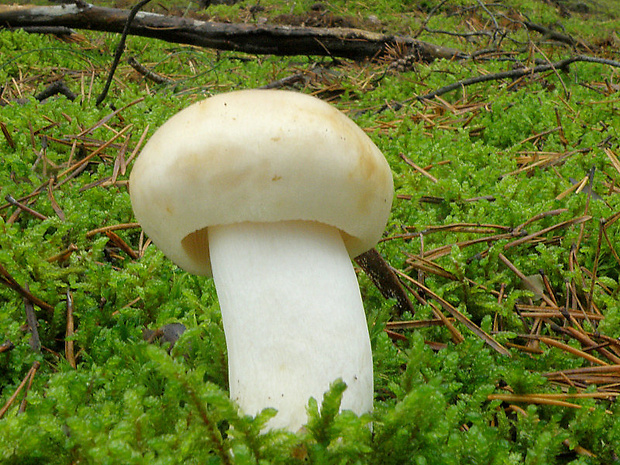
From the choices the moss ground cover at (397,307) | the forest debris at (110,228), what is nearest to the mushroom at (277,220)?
the moss ground cover at (397,307)

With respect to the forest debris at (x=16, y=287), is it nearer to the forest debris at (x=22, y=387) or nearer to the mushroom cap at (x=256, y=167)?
the forest debris at (x=22, y=387)

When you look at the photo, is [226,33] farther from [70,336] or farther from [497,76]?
[70,336]

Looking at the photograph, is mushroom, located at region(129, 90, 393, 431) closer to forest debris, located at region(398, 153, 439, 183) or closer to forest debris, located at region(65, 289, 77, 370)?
forest debris, located at region(65, 289, 77, 370)

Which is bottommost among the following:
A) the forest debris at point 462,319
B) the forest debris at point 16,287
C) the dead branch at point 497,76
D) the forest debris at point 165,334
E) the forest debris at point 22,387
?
the forest debris at point 462,319

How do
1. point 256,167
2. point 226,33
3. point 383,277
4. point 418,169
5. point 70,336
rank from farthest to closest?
1. point 226,33
2. point 418,169
3. point 383,277
4. point 70,336
5. point 256,167

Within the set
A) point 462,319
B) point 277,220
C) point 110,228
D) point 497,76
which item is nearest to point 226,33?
point 497,76

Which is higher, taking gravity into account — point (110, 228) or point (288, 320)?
point (288, 320)

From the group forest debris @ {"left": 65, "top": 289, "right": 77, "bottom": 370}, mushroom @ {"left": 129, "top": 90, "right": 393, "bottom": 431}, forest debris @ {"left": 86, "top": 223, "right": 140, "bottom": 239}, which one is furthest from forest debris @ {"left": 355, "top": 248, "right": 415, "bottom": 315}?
forest debris @ {"left": 86, "top": 223, "right": 140, "bottom": 239}
